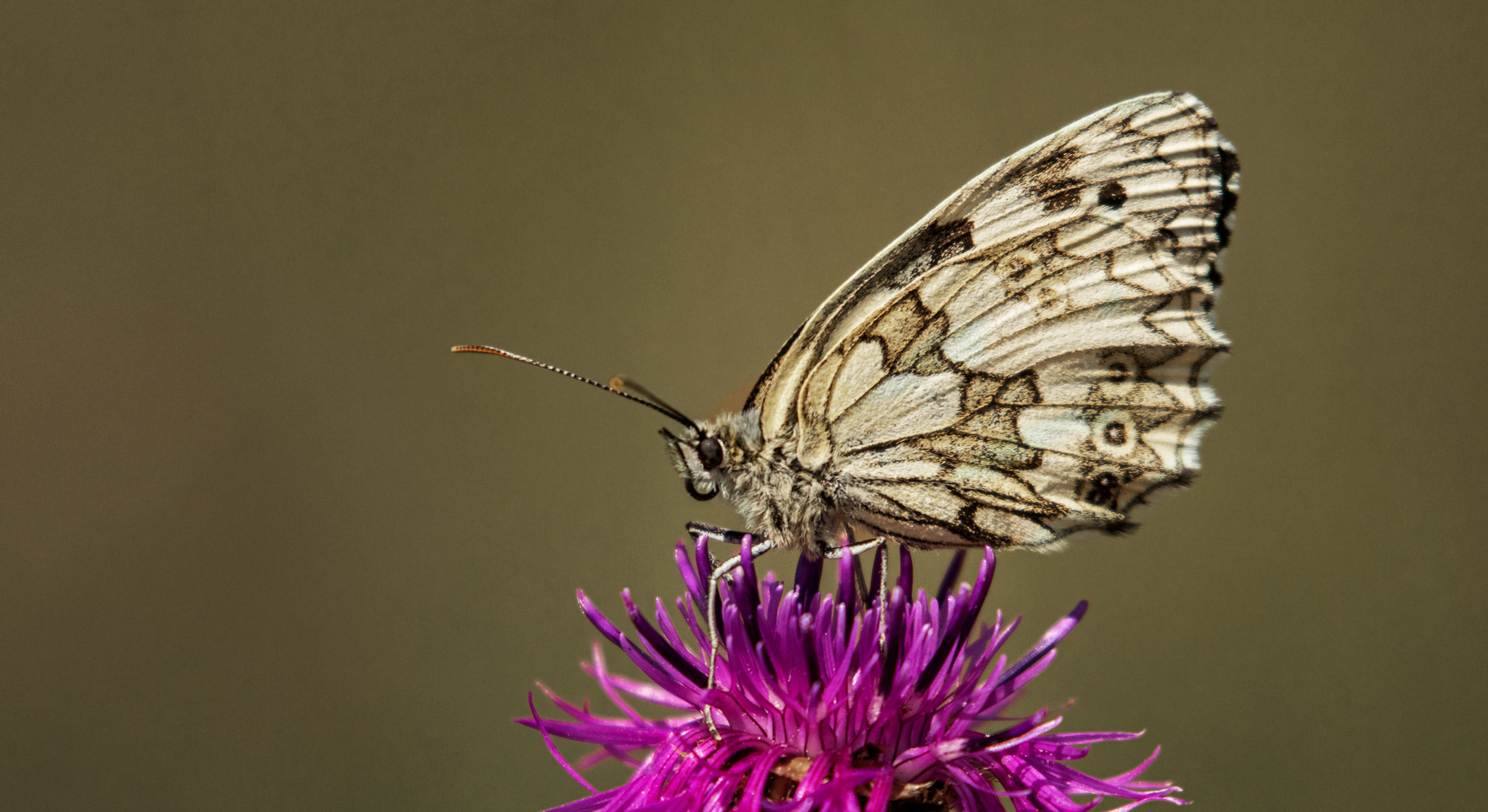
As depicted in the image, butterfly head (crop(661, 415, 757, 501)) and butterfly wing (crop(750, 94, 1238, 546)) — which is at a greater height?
butterfly wing (crop(750, 94, 1238, 546))

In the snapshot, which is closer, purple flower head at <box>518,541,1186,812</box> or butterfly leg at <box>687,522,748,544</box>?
purple flower head at <box>518,541,1186,812</box>

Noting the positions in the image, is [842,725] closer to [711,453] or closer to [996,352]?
[711,453]

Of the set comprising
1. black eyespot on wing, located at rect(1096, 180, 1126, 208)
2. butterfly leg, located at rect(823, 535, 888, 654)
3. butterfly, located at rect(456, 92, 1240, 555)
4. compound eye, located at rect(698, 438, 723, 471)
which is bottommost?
butterfly leg, located at rect(823, 535, 888, 654)

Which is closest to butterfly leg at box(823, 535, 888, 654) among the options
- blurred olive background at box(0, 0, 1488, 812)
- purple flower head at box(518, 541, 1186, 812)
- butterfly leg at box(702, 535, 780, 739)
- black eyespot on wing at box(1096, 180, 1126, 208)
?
purple flower head at box(518, 541, 1186, 812)

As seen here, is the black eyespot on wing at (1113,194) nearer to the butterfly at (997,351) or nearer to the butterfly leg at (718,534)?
the butterfly at (997,351)

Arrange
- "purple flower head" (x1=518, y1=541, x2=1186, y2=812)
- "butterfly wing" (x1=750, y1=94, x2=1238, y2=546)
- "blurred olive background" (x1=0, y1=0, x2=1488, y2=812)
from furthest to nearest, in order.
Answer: "blurred olive background" (x1=0, y1=0, x2=1488, y2=812) → "butterfly wing" (x1=750, y1=94, x2=1238, y2=546) → "purple flower head" (x1=518, y1=541, x2=1186, y2=812)

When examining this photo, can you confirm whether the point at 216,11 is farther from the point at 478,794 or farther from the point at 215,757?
the point at 478,794

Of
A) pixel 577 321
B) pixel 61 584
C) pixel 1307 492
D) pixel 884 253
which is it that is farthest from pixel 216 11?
pixel 1307 492

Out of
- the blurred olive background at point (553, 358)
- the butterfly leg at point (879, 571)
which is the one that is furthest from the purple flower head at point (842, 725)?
the blurred olive background at point (553, 358)

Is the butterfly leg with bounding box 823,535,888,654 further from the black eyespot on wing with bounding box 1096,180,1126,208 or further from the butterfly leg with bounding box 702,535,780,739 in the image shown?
the black eyespot on wing with bounding box 1096,180,1126,208
